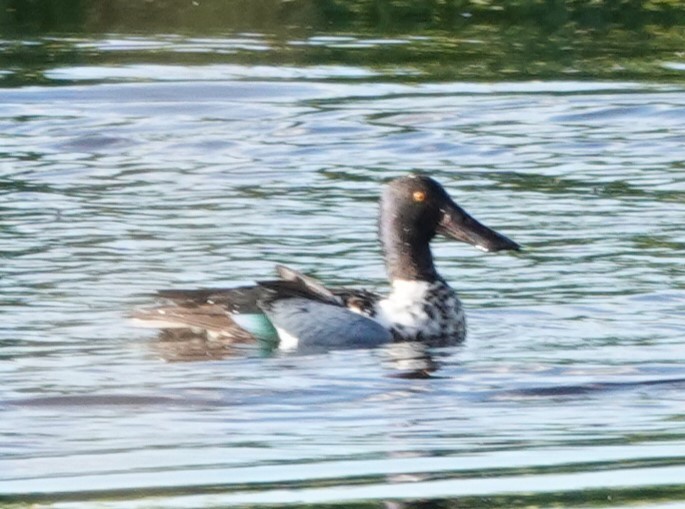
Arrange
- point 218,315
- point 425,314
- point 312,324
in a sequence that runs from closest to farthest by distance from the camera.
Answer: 1. point 312,324
2. point 218,315
3. point 425,314

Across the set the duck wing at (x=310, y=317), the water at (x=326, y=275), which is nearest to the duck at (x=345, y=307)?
the duck wing at (x=310, y=317)

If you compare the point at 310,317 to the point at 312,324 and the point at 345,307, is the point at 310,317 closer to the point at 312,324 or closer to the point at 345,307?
the point at 312,324

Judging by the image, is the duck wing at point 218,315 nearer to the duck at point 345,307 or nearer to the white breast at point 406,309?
the duck at point 345,307

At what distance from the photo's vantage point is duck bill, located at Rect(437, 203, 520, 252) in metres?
11.4

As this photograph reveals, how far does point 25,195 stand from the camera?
1464 cm

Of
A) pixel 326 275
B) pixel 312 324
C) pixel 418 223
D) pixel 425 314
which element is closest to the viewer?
pixel 312 324

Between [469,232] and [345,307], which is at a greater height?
[469,232]

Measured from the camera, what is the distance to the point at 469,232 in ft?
37.8

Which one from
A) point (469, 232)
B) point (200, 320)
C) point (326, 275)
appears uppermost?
point (469, 232)

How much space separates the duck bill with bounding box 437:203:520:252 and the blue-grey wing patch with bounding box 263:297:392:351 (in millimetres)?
1089

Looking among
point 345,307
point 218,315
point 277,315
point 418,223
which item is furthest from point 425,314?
point 218,315

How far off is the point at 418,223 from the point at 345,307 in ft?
3.10

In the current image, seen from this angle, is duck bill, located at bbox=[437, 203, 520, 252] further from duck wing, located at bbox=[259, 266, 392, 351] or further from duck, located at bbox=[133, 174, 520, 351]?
duck wing, located at bbox=[259, 266, 392, 351]

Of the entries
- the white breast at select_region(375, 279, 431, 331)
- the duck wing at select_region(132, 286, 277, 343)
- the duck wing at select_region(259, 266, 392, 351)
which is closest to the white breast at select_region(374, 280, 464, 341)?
the white breast at select_region(375, 279, 431, 331)
